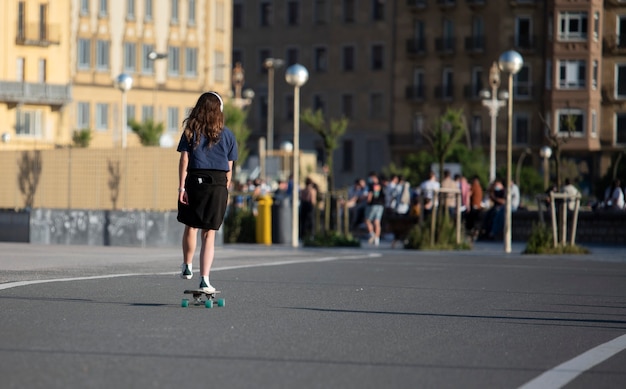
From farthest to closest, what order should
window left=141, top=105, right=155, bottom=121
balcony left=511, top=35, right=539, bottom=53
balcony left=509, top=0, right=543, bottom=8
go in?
balcony left=511, top=35, right=539, bottom=53
balcony left=509, top=0, right=543, bottom=8
window left=141, top=105, right=155, bottom=121

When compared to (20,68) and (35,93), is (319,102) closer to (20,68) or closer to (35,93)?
(35,93)

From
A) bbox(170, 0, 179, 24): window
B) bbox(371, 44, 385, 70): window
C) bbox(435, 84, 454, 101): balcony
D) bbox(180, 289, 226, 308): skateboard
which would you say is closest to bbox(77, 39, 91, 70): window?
bbox(170, 0, 179, 24): window

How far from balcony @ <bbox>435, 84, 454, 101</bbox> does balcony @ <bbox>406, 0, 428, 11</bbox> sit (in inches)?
213

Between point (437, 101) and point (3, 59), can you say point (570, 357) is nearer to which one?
point (3, 59)

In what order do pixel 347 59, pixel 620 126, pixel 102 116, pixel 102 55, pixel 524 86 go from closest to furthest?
1. pixel 102 55
2. pixel 102 116
3. pixel 620 126
4. pixel 524 86
5. pixel 347 59

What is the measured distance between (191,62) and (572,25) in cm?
2355

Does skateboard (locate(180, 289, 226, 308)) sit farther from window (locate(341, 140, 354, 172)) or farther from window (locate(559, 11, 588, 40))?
window (locate(341, 140, 354, 172))

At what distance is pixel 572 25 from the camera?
9612 centimetres

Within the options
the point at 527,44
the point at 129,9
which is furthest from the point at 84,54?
the point at 527,44

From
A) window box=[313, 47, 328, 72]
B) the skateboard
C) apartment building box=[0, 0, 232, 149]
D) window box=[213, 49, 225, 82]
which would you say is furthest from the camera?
window box=[313, 47, 328, 72]

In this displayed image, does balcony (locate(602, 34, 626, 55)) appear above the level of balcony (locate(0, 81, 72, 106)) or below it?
above

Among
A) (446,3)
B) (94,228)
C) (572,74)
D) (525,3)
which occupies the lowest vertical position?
(94,228)

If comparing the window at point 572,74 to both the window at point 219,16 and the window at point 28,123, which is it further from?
the window at point 28,123

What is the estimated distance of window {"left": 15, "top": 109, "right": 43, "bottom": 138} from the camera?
85.4m
